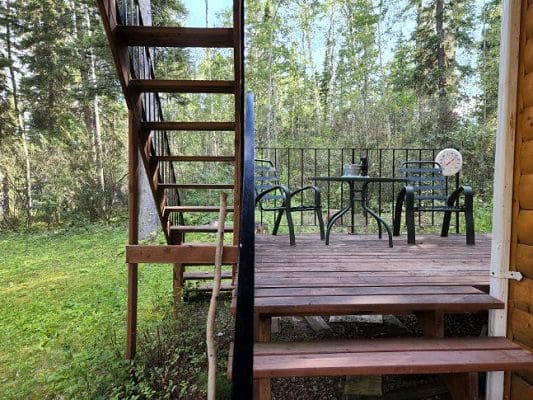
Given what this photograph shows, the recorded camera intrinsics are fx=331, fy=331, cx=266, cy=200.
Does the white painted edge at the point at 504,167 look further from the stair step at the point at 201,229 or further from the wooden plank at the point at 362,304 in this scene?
the stair step at the point at 201,229

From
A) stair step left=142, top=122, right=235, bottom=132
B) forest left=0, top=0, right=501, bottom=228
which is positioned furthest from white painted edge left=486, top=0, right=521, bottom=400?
forest left=0, top=0, right=501, bottom=228

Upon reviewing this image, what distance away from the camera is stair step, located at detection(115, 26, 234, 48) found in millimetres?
1854

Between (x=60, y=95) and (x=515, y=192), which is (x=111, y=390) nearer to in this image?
(x=515, y=192)

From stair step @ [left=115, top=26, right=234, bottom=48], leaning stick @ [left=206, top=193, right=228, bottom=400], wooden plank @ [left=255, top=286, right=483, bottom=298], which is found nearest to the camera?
leaning stick @ [left=206, top=193, right=228, bottom=400]

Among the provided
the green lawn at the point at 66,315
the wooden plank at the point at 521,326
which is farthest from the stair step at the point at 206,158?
the wooden plank at the point at 521,326

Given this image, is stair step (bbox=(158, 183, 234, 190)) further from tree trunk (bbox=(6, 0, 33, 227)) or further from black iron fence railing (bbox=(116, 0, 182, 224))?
tree trunk (bbox=(6, 0, 33, 227))

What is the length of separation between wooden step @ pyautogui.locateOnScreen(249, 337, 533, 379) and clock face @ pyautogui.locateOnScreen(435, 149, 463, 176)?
8.76ft

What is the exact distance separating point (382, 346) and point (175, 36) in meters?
1.90

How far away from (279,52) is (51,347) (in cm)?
987

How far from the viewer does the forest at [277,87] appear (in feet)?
25.0

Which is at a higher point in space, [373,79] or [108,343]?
[373,79]

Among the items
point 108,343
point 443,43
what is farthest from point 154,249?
point 443,43

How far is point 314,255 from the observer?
2.46 meters

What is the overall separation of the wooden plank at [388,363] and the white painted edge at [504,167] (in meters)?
0.25
